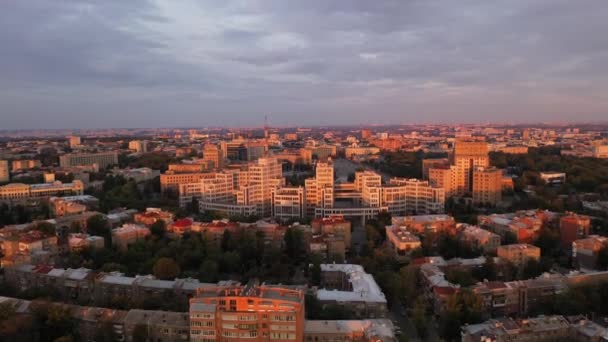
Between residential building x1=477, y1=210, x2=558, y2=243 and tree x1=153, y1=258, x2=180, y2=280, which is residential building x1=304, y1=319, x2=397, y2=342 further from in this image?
residential building x1=477, y1=210, x2=558, y2=243

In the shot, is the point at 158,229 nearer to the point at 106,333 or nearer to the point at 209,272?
the point at 209,272

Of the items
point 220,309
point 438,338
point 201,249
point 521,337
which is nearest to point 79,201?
point 201,249

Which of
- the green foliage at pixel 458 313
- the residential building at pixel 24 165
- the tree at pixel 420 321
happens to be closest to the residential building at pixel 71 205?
the tree at pixel 420 321

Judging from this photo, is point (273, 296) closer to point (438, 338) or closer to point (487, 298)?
point (438, 338)

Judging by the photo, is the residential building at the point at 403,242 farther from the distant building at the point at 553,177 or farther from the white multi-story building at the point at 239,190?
the distant building at the point at 553,177

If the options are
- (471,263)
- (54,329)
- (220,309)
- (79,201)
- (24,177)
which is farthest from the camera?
(24,177)

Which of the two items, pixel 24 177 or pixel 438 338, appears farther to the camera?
pixel 24 177
